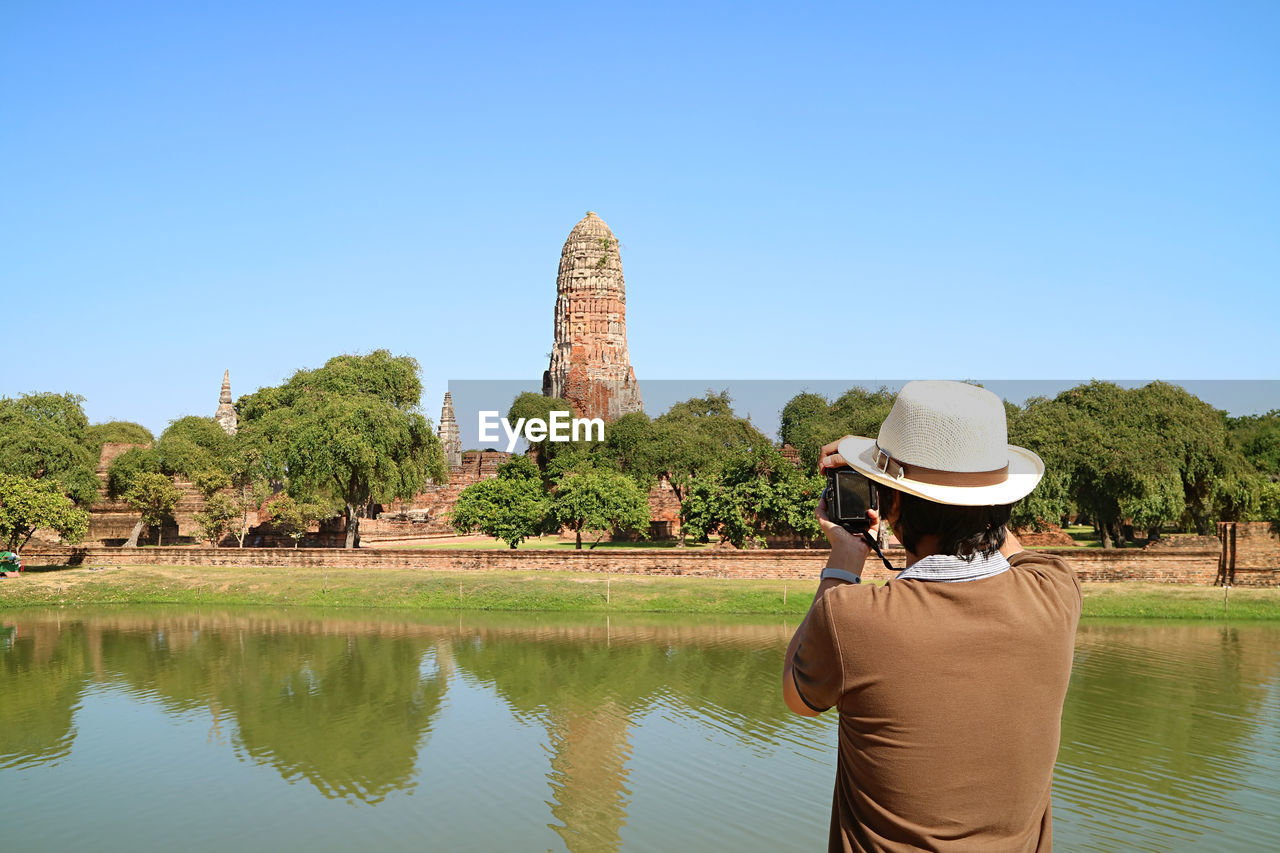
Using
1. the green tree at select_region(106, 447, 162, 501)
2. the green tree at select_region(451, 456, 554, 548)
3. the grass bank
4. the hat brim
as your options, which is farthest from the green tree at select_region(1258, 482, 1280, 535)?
the green tree at select_region(106, 447, 162, 501)

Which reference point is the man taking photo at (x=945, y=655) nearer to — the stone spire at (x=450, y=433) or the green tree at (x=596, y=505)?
the green tree at (x=596, y=505)

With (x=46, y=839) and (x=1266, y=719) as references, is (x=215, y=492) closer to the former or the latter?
(x=46, y=839)

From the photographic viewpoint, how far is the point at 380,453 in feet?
107

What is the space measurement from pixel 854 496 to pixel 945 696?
0.50 metres

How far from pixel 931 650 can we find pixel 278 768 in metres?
10.1

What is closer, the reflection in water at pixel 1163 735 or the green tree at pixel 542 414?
the reflection in water at pixel 1163 735

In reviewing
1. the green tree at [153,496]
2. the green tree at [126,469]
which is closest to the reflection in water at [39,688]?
the green tree at [153,496]

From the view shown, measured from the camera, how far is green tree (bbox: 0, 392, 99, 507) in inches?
1256

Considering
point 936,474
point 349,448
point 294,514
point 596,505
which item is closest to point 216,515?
point 294,514

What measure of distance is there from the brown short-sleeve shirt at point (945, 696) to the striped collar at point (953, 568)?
0.07 ft

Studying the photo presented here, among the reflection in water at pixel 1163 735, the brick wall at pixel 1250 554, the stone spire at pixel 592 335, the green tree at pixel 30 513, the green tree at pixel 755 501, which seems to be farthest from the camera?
the stone spire at pixel 592 335

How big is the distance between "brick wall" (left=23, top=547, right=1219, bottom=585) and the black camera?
2238 centimetres

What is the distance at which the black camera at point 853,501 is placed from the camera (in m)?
2.38

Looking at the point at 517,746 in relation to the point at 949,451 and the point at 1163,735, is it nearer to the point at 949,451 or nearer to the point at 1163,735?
the point at 1163,735
